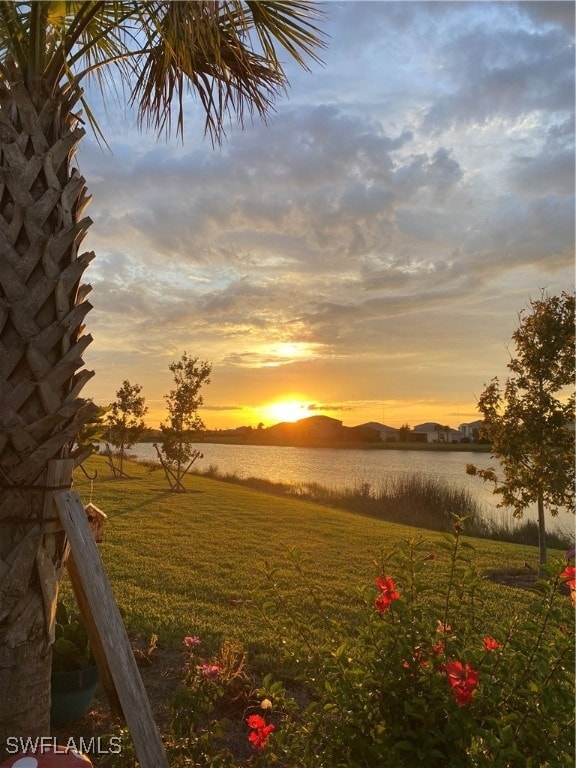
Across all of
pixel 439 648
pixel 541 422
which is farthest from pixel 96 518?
pixel 541 422

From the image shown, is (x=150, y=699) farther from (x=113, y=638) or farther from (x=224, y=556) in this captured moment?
(x=224, y=556)

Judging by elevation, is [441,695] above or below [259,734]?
above

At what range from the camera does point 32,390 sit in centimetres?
333

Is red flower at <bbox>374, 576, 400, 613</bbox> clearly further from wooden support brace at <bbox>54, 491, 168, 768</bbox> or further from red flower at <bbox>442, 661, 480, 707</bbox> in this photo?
wooden support brace at <bbox>54, 491, 168, 768</bbox>

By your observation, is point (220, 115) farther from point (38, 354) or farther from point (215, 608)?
point (215, 608)

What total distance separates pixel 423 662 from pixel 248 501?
1733 centimetres

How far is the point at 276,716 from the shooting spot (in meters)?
4.41

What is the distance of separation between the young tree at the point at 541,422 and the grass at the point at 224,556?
73.0 inches

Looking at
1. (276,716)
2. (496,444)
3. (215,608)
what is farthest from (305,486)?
(276,716)

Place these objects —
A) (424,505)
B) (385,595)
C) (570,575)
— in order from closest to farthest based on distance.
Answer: (570,575) → (385,595) → (424,505)

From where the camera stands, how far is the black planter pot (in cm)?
410

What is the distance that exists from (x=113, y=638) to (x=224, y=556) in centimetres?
802

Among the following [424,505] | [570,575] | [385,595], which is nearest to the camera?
[570,575]

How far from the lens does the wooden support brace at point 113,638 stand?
301 cm
